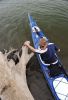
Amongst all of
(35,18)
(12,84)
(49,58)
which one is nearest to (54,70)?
(49,58)

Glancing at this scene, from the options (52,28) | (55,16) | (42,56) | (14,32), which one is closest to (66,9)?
(55,16)

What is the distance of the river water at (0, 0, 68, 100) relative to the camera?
490 inches

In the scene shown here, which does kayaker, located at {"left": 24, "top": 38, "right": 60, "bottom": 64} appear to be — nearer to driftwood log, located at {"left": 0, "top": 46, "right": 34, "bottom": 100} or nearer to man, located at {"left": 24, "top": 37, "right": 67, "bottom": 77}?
man, located at {"left": 24, "top": 37, "right": 67, "bottom": 77}

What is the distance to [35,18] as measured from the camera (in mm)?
14805

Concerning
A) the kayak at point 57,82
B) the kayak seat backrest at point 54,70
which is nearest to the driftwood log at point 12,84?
the kayak at point 57,82

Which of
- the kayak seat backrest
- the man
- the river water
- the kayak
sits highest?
the man

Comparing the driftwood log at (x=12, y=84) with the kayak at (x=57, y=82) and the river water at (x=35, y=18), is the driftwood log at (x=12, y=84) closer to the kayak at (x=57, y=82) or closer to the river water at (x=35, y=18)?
the kayak at (x=57, y=82)

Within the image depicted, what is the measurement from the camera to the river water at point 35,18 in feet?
40.8

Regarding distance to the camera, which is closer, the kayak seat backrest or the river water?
the kayak seat backrest

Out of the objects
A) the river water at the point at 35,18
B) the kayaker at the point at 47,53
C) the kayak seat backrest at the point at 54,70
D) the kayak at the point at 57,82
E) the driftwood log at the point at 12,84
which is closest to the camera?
the driftwood log at the point at 12,84

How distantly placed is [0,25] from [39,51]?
18.9 feet

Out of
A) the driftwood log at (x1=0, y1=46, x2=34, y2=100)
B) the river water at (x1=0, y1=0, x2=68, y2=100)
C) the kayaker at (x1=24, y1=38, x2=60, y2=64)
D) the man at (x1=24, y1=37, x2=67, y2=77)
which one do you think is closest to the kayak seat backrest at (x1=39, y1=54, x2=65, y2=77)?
the man at (x1=24, y1=37, x2=67, y2=77)

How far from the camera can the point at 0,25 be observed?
14.5 m

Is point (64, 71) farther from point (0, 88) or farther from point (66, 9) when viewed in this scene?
point (66, 9)
